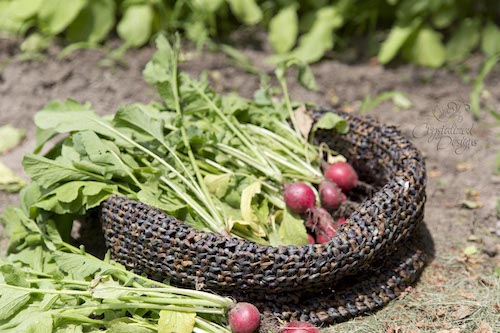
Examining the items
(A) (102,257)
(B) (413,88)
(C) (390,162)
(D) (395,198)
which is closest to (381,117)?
(B) (413,88)

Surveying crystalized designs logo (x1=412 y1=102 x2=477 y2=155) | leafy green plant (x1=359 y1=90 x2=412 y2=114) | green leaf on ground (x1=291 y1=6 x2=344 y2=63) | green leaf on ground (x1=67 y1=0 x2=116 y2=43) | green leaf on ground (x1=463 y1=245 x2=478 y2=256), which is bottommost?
crystalized designs logo (x1=412 y1=102 x2=477 y2=155)

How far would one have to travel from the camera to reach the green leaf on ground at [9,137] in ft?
14.6

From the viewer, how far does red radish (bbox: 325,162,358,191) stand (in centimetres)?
315

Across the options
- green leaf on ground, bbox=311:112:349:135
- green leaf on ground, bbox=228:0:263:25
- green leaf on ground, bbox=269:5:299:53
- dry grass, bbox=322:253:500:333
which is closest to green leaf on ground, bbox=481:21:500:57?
green leaf on ground, bbox=269:5:299:53

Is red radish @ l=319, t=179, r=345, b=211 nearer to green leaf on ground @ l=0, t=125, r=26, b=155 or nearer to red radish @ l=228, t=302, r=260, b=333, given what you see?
red radish @ l=228, t=302, r=260, b=333

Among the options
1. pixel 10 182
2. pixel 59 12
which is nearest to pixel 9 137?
pixel 10 182

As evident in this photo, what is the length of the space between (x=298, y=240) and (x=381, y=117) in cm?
179

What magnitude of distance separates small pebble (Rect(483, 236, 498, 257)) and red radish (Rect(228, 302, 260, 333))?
4.17 ft

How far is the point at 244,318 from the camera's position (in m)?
2.58

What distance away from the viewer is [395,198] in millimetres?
2814

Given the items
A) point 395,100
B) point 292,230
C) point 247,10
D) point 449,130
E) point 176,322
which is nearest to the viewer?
point 176,322

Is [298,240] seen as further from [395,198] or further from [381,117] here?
[381,117]

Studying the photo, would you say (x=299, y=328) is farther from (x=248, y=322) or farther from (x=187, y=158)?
(x=187, y=158)

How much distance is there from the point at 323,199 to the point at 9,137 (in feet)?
7.81
